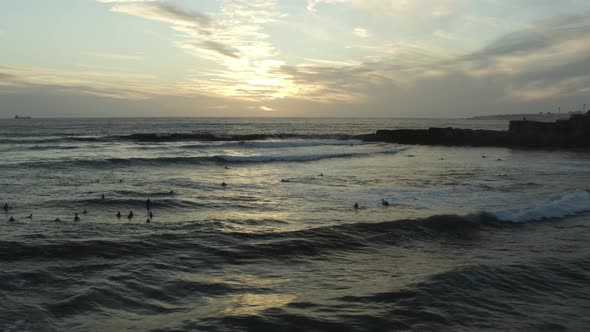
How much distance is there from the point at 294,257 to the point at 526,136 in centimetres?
5055

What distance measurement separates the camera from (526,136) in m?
53.3

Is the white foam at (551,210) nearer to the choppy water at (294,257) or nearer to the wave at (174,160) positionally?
the choppy water at (294,257)

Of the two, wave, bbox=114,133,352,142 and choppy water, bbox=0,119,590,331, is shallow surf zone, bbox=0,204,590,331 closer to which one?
choppy water, bbox=0,119,590,331

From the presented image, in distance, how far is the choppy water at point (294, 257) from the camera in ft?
24.6

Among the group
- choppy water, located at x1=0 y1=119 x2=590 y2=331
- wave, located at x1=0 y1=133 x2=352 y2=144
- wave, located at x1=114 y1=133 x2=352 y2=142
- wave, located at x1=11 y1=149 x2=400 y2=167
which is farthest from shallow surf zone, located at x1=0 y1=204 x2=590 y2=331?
wave, located at x1=114 y1=133 x2=352 y2=142

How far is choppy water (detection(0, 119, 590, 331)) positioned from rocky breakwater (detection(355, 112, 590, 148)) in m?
33.3

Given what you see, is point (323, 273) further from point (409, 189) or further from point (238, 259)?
point (409, 189)

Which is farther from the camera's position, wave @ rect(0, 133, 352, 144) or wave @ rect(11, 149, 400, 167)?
wave @ rect(0, 133, 352, 144)

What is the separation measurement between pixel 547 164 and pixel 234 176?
22798mm

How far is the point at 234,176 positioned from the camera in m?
28.0

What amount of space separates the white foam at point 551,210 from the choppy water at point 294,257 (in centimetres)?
7

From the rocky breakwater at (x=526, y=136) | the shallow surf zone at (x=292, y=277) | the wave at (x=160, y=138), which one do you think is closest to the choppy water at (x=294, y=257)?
the shallow surf zone at (x=292, y=277)

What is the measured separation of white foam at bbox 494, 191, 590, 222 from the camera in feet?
51.4

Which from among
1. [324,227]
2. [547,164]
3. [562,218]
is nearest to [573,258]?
[562,218]
